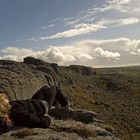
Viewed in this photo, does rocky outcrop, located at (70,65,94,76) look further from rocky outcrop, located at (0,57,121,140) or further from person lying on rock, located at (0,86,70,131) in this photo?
person lying on rock, located at (0,86,70,131)

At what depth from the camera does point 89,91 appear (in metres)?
60.5

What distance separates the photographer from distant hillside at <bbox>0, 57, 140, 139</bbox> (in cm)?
1953

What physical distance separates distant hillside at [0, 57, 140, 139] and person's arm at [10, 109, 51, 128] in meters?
5.45

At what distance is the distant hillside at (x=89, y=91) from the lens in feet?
64.1

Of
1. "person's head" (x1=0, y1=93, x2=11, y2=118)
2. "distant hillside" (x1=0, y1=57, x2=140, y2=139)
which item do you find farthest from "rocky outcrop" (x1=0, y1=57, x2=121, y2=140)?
"person's head" (x1=0, y1=93, x2=11, y2=118)

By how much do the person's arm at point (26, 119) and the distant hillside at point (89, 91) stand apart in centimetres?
545

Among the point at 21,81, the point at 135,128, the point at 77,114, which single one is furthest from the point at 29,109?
the point at 135,128

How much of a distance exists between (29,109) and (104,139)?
277 cm

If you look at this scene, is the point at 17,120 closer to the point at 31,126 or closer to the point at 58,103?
the point at 31,126

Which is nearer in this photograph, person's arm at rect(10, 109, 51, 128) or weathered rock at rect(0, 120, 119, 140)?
weathered rock at rect(0, 120, 119, 140)

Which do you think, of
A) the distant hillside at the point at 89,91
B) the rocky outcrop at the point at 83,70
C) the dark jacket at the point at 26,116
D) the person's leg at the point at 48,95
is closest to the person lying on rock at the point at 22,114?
the dark jacket at the point at 26,116

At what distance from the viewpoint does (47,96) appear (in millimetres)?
15070

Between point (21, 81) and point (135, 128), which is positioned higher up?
point (21, 81)

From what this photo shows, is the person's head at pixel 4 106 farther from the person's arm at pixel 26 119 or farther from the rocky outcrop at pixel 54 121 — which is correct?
the rocky outcrop at pixel 54 121
